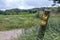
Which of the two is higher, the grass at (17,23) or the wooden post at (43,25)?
the wooden post at (43,25)

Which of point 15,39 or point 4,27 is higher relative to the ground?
point 15,39

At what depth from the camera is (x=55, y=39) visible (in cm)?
757

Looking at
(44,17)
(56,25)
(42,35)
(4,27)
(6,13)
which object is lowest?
(6,13)

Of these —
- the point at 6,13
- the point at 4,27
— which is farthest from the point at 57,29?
the point at 6,13

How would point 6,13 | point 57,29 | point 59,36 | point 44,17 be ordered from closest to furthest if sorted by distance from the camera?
point 44,17 < point 59,36 < point 57,29 < point 6,13

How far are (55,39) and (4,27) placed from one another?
259 inches

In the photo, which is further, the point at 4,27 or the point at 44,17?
the point at 4,27

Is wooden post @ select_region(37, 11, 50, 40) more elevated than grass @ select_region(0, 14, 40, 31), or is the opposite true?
wooden post @ select_region(37, 11, 50, 40)

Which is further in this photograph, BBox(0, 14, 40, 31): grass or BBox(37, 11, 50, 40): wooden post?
BBox(0, 14, 40, 31): grass

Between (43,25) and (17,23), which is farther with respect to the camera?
(17,23)

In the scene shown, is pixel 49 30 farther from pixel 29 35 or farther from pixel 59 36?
pixel 29 35

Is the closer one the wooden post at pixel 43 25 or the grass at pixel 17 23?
the wooden post at pixel 43 25

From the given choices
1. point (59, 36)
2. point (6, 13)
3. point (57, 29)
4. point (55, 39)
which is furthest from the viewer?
point (6, 13)

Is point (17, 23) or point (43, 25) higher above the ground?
point (43, 25)
